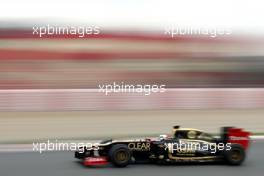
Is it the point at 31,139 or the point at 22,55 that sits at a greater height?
the point at 22,55

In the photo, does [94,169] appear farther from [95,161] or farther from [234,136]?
[234,136]

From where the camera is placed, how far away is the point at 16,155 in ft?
25.9

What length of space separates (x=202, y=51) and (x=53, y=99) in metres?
7.54

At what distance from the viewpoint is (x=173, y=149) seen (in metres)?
6.86

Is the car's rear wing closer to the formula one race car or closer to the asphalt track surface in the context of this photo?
the formula one race car

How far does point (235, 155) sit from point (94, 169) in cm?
175

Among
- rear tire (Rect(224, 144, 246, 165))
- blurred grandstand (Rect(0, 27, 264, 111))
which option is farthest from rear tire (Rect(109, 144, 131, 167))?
blurred grandstand (Rect(0, 27, 264, 111))

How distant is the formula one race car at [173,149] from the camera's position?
6.66 m

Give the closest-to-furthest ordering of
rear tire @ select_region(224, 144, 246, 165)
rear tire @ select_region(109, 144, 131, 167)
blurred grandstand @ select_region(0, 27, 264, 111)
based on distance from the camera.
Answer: rear tire @ select_region(109, 144, 131, 167), rear tire @ select_region(224, 144, 246, 165), blurred grandstand @ select_region(0, 27, 264, 111)

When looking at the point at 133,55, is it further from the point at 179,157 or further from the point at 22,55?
the point at 179,157

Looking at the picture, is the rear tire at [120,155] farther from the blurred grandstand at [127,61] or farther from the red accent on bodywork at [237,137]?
the blurred grandstand at [127,61]

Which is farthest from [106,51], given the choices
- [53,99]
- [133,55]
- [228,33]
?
[53,99]

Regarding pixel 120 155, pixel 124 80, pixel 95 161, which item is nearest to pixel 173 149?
pixel 120 155

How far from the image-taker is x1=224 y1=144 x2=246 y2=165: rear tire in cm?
700
